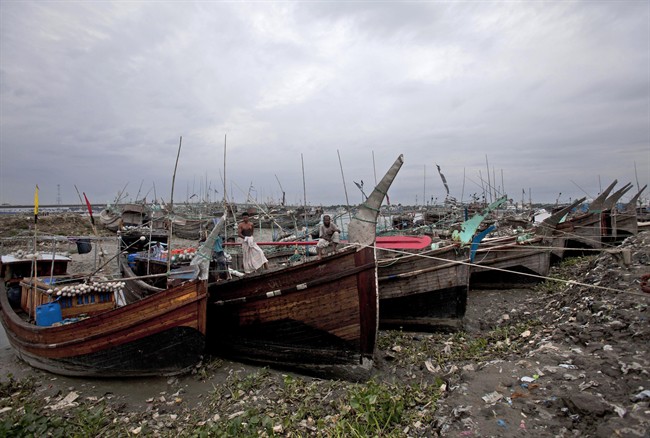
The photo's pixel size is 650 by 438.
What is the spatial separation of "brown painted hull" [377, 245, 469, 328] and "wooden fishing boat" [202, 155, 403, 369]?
2.45 m

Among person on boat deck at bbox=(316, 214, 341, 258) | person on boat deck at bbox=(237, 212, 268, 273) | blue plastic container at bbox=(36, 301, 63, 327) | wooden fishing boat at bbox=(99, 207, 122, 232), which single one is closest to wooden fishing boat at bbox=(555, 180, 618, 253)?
person on boat deck at bbox=(316, 214, 341, 258)

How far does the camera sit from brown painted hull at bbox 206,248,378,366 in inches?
267

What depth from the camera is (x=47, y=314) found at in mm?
8094

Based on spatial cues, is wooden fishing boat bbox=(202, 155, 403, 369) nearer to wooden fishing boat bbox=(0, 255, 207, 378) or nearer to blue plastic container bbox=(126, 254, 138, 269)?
wooden fishing boat bbox=(0, 255, 207, 378)

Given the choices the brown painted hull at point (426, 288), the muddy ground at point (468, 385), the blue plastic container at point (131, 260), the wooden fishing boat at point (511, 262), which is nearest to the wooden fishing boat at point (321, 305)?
the muddy ground at point (468, 385)

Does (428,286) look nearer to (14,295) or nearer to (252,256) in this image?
(252,256)

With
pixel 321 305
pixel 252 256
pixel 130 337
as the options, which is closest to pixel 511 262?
pixel 321 305

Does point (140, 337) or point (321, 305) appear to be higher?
point (321, 305)

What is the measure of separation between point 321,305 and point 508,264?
8364 mm

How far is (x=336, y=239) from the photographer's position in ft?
26.1

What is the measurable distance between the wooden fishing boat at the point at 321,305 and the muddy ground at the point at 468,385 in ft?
1.74

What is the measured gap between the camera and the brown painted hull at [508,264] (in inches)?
480

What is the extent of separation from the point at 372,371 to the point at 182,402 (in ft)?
11.9

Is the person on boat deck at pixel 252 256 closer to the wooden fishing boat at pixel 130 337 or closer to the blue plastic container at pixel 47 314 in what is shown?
the wooden fishing boat at pixel 130 337
